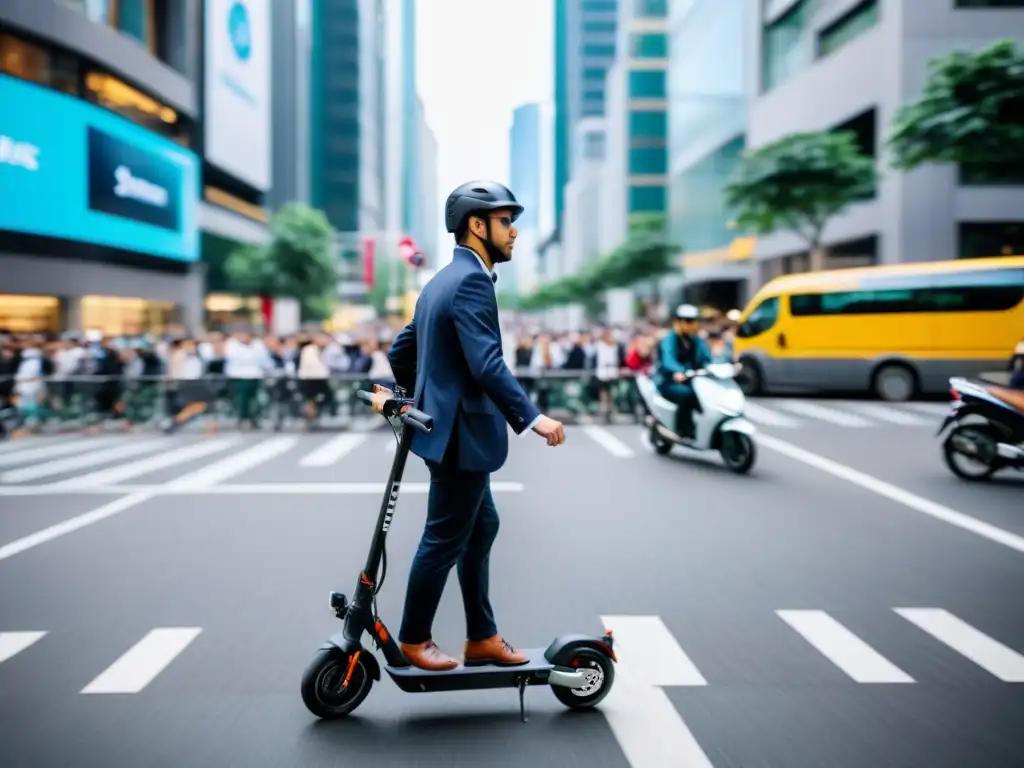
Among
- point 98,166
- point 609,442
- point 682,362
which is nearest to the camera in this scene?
point 682,362

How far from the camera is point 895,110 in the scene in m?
29.6

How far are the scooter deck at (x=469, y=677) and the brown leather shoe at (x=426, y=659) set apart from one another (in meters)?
0.02

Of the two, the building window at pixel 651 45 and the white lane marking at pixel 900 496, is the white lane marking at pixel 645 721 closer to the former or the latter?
the white lane marking at pixel 900 496

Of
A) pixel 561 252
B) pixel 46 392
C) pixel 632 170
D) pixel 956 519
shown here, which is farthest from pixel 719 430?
pixel 561 252

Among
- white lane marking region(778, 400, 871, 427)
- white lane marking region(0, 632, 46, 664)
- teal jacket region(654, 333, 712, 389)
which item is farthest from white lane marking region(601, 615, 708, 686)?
white lane marking region(778, 400, 871, 427)

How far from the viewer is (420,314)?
13.0 feet

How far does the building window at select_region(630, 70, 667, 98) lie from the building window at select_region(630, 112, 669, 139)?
1784mm

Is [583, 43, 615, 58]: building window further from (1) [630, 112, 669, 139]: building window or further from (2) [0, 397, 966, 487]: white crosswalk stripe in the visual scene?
(2) [0, 397, 966, 487]: white crosswalk stripe

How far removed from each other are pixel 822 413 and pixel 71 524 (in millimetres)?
14282

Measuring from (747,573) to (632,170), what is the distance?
9519 centimetres

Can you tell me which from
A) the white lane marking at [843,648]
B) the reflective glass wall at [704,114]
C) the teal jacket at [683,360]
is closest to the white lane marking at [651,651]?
the white lane marking at [843,648]

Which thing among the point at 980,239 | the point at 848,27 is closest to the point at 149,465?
the point at 980,239

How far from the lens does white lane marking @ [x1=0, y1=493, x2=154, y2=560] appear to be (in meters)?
7.59

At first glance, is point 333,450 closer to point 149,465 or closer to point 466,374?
point 149,465
